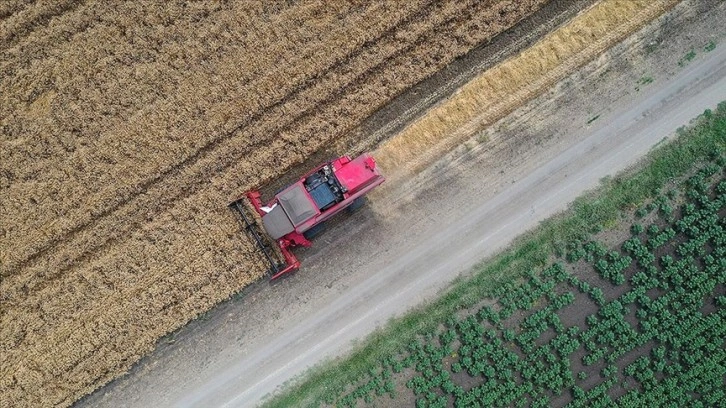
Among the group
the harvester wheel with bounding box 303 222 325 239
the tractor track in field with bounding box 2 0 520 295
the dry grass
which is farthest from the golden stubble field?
the harvester wheel with bounding box 303 222 325 239

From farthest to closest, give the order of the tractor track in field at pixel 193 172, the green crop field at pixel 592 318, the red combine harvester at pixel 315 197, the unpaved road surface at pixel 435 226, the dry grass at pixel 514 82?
the tractor track in field at pixel 193 172, the dry grass at pixel 514 82, the unpaved road surface at pixel 435 226, the green crop field at pixel 592 318, the red combine harvester at pixel 315 197

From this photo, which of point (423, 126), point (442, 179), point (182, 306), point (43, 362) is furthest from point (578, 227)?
point (43, 362)

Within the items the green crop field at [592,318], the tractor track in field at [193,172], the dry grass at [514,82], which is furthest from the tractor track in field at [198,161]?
the green crop field at [592,318]

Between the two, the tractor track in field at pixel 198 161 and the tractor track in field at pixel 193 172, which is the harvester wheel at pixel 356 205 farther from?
the tractor track in field at pixel 198 161

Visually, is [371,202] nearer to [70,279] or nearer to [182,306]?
[182,306]

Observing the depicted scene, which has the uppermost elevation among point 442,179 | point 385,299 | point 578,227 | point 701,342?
point 442,179

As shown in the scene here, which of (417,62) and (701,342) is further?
(417,62)
